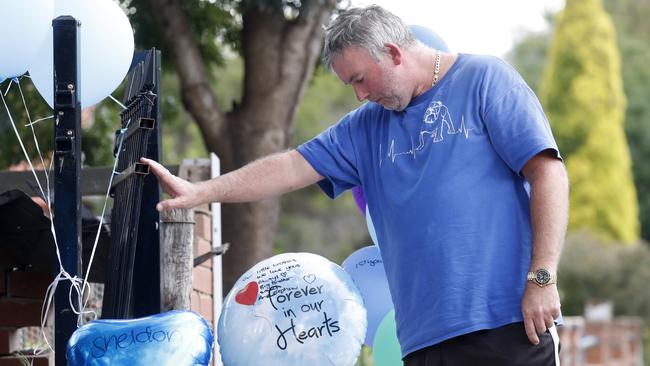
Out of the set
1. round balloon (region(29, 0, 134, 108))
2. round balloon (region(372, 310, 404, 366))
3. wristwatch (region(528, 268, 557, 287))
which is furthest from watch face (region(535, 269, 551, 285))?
round balloon (region(29, 0, 134, 108))

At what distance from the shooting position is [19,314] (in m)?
4.73

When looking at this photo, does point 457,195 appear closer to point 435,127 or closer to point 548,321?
point 435,127

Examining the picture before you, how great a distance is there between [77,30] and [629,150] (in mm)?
29455

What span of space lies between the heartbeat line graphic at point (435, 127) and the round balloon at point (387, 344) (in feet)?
4.01

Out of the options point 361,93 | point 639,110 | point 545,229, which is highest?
point 639,110

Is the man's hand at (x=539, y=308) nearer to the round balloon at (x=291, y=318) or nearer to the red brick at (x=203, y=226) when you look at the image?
the round balloon at (x=291, y=318)

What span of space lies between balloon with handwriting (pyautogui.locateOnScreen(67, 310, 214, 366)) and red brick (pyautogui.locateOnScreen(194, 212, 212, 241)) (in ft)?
6.44

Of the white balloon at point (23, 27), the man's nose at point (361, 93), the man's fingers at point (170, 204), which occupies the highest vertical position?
the white balloon at point (23, 27)

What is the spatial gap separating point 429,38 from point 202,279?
5.13ft

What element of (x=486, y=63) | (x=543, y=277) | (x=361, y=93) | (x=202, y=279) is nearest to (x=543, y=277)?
(x=543, y=277)

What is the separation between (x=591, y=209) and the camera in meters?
26.8

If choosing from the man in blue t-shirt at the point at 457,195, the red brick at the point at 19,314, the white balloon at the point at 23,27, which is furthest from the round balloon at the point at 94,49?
the red brick at the point at 19,314

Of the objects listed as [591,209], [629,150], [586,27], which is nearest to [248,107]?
[591,209]

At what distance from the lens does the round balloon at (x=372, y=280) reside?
4.30 m
